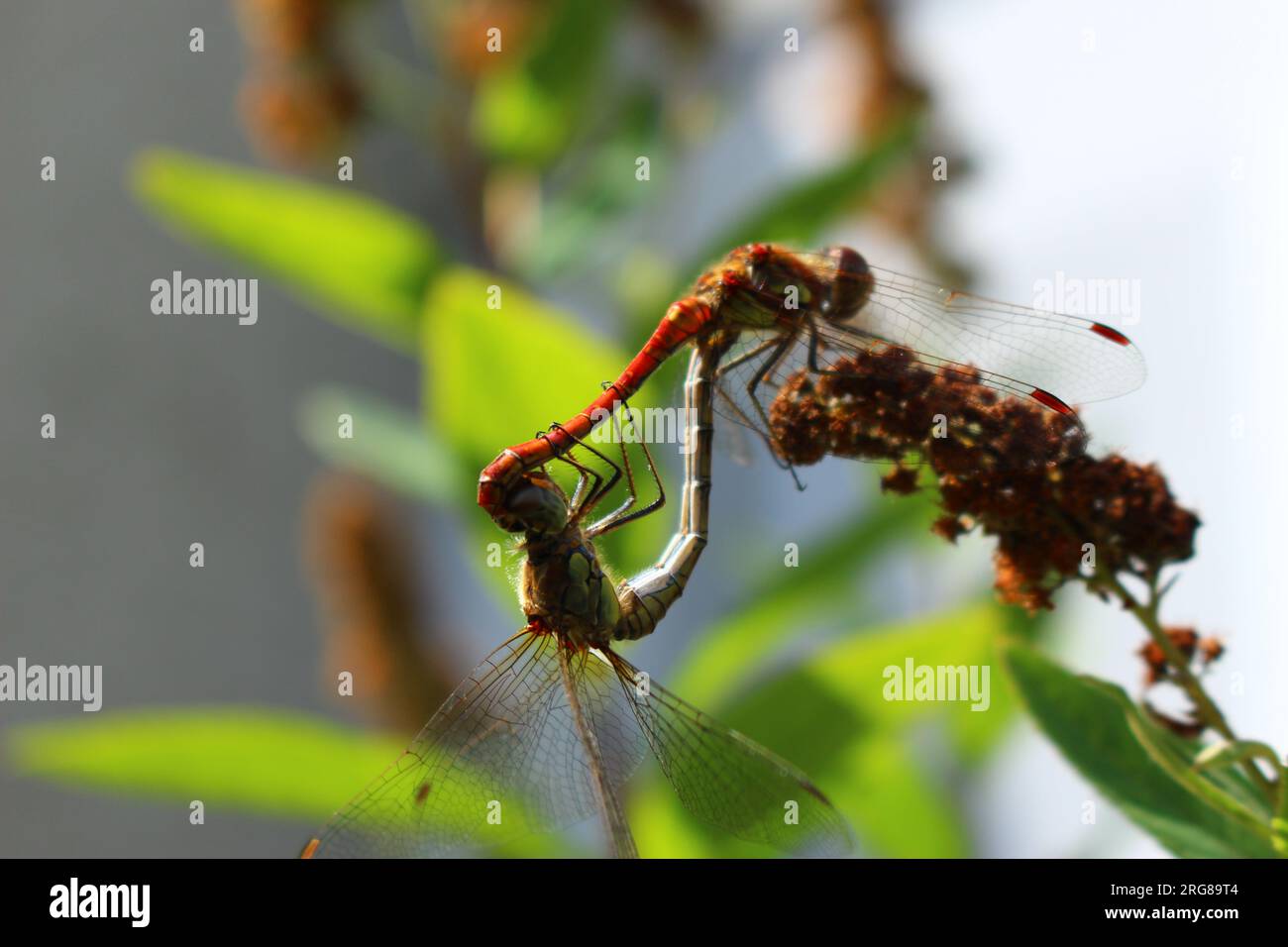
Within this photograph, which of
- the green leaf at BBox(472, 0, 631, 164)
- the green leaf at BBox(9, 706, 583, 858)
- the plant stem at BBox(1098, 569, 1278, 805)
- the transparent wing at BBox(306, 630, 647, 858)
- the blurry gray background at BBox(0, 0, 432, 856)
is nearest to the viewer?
the plant stem at BBox(1098, 569, 1278, 805)

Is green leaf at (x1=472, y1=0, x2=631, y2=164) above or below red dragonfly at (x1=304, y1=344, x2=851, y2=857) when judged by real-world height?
above

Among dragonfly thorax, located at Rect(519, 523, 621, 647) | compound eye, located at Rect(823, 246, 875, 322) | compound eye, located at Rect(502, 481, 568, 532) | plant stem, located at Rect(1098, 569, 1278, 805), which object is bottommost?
plant stem, located at Rect(1098, 569, 1278, 805)

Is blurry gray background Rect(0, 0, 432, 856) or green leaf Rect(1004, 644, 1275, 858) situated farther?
blurry gray background Rect(0, 0, 432, 856)

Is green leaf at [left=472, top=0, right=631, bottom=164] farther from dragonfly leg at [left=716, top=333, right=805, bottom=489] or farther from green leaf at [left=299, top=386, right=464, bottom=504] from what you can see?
dragonfly leg at [left=716, top=333, right=805, bottom=489]

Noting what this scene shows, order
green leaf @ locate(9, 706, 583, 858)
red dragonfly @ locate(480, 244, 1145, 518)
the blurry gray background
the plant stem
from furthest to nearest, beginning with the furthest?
the blurry gray background
green leaf @ locate(9, 706, 583, 858)
red dragonfly @ locate(480, 244, 1145, 518)
the plant stem

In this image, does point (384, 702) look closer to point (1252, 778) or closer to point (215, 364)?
point (1252, 778)

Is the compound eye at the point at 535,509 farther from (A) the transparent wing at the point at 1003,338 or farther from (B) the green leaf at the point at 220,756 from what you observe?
(B) the green leaf at the point at 220,756

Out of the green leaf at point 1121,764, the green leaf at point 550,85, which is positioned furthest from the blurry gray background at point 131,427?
the green leaf at point 1121,764

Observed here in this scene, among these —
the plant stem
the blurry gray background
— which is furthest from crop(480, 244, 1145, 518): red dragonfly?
Answer: the blurry gray background
